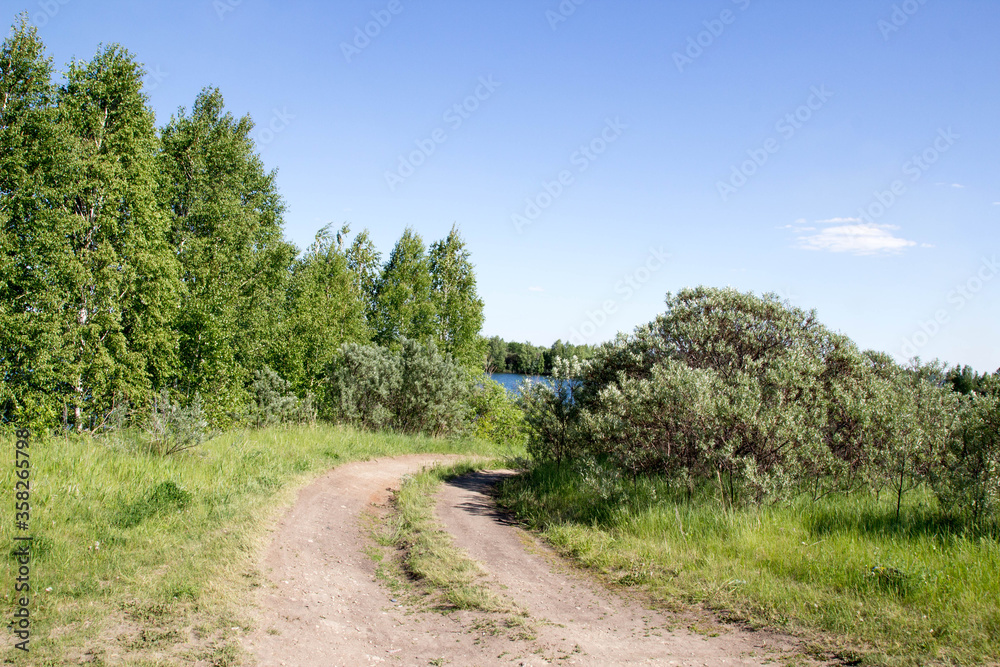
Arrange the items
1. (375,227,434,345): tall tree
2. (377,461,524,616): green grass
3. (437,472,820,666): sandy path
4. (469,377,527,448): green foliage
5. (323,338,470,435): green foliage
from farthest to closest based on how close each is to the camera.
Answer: (375,227,434,345): tall tree, (469,377,527,448): green foliage, (323,338,470,435): green foliage, (377,461,524,616): green grass, (437,472,820,666): sandy path

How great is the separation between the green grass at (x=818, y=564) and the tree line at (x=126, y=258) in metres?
12.3

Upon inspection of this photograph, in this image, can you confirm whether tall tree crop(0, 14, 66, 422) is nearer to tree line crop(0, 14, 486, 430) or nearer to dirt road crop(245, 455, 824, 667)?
tree line crop(0, 14, 486, 430)

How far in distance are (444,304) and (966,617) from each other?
1098 inches

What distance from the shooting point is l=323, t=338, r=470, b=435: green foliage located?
20.9 metres

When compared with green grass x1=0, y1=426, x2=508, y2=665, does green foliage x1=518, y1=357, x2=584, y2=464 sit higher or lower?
higher

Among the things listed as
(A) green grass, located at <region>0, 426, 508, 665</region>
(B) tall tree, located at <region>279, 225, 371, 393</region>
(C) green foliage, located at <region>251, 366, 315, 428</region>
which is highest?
(B) tall tree, located at <region>279, 225, 371, 393</region>

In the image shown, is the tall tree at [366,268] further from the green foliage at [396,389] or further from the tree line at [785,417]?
the tree line at [785,417]

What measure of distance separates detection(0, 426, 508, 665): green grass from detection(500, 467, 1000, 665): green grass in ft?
14.4

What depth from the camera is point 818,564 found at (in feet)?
19.5

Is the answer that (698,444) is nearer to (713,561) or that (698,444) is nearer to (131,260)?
(713,561)

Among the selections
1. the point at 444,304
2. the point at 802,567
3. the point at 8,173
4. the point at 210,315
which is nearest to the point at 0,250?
the point at 8,173

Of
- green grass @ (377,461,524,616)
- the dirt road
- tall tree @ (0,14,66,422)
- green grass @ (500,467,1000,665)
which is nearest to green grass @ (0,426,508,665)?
the dirt road

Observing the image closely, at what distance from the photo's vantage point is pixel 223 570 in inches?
240

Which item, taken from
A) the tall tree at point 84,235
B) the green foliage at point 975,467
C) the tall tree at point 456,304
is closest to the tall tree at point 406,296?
the tall tree at point 456,304
